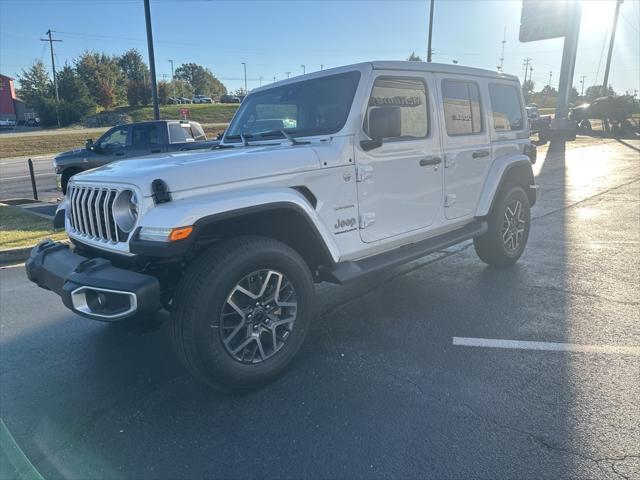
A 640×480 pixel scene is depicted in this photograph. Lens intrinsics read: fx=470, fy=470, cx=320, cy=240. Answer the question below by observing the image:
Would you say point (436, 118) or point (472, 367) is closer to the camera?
point (472, 367)

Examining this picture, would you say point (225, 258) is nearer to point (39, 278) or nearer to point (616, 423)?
point (39, 278)

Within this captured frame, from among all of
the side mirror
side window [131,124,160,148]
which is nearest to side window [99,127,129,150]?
side window [131,124,160,148]

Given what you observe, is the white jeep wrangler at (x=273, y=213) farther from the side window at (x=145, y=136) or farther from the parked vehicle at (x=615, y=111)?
the parked vehicle at (x=615, y=111)

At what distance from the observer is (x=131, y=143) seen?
10898mm

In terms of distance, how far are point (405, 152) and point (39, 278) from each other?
2908 millimetres

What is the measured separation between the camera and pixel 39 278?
3248 mm

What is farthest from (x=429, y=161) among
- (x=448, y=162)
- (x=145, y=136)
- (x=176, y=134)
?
(x=145, y=136)

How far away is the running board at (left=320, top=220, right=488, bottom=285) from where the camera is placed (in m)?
3.46

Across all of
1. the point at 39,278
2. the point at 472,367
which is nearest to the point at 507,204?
the point at 472,367

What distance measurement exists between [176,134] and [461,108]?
306 inches

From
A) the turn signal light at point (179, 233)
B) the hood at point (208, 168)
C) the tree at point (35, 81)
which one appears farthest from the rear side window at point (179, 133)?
the tree at point (35, 81)

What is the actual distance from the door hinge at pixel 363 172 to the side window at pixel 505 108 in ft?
7.37

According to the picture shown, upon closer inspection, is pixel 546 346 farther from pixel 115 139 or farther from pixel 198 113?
pixel 198 113

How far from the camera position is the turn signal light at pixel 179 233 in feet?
8.46
